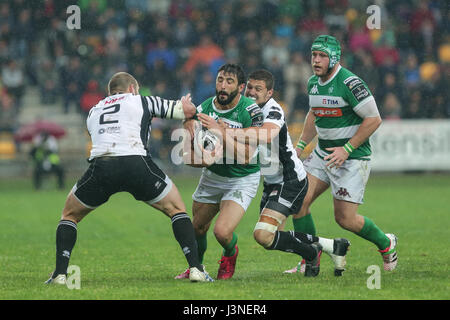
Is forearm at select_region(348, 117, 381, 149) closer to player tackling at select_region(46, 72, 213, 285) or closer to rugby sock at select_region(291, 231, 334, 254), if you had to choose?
rugby sock at select_region(291, 231, 334, 254)

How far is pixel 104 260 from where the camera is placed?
9.85 metres

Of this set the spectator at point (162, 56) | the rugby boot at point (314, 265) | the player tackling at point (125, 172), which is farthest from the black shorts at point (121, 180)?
the spectator at point (162, 56)

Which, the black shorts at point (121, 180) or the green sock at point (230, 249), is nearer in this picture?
the black shorts at point (121, 180)

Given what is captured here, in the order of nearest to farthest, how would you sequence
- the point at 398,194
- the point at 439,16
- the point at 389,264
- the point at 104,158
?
the point at 104,158 < the point at 389,264 < the point at 398,194 < the point at 439,16

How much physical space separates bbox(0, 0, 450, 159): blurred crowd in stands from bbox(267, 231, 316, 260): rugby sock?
13.8 metres

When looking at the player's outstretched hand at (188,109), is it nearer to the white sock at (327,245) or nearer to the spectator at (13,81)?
the white sock at (327,245)

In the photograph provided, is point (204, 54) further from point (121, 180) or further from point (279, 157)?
point (121, 180)

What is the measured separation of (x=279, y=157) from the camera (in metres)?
8.51

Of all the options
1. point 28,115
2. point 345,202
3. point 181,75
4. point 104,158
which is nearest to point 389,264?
point 345,202

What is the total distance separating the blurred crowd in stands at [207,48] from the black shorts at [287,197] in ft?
44.5

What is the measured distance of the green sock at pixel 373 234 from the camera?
345 inches

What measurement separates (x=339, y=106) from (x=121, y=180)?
2.42 metres
